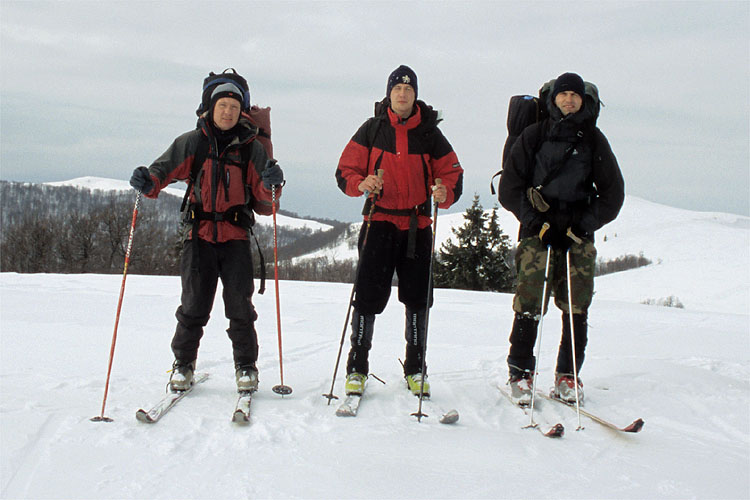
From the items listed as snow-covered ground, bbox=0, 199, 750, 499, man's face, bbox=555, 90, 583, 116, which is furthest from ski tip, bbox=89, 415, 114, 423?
man's face, bbox=555, 90, 583, 116

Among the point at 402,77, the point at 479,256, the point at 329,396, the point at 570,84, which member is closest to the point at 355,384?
the point at 329,396

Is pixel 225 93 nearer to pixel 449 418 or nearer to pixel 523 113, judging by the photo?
pixel 523 113

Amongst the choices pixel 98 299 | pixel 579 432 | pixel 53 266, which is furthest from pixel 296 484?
pixel 53 266

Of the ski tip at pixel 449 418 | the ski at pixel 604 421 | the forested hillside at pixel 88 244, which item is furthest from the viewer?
the forested hillside at pixel 88 244

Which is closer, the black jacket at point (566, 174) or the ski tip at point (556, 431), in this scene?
the ski tip at point (556, 431)

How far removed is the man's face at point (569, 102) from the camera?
12.4 feet

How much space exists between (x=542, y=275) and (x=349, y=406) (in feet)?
5.58

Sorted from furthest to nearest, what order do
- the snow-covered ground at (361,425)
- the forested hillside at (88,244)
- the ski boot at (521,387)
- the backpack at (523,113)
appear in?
the forested hillside at (88,244), the backpack at (523,113), the ski boot at (521,387), the snow-covered ground at (361,425)

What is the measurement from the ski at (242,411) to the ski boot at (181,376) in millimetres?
506

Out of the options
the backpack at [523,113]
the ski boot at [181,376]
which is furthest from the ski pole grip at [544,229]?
the ski boot at [181,376]

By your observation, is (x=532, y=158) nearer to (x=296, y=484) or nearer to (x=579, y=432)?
(x=579, y=432)

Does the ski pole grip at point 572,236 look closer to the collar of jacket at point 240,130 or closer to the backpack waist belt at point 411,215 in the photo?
the backpack waist belt at point 411,215

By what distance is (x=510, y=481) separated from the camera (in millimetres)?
2475

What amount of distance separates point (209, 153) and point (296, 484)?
244 centimetres
